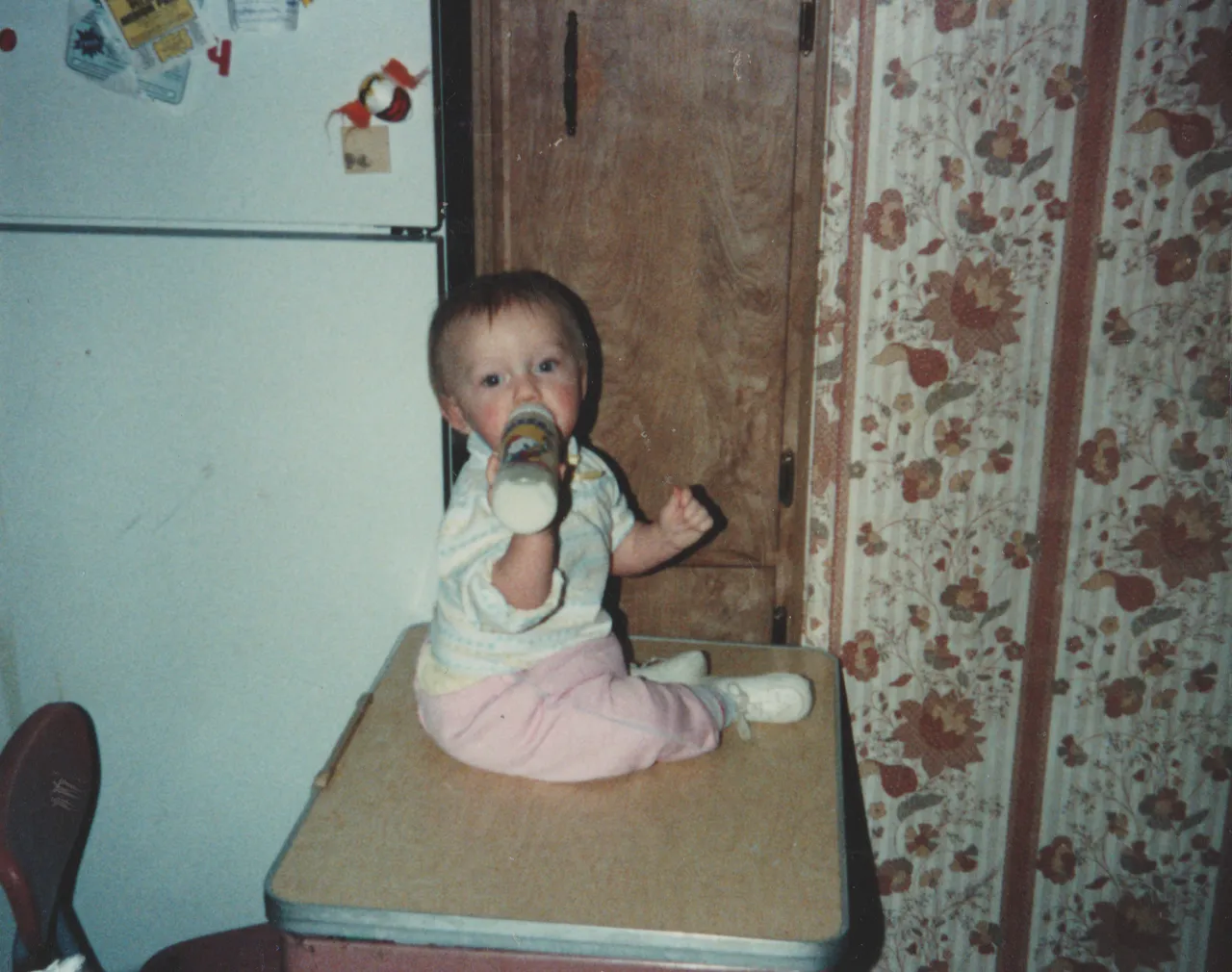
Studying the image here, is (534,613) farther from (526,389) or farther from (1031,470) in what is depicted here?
(1031,470)

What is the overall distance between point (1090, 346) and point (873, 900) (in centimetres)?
91

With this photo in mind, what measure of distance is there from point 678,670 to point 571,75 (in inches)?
29.7

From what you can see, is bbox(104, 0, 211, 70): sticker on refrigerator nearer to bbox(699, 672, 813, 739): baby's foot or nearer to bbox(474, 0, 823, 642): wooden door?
bbox(474, 0, 823, 642): wooden door

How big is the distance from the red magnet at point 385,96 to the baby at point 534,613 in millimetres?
224

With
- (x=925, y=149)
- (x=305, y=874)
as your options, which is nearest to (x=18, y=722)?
(x=305, y=874)

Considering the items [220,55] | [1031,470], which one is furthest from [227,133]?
[1031,470]

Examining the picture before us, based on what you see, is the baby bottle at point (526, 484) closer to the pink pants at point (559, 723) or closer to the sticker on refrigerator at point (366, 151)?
the pink pants at point (559, 723)

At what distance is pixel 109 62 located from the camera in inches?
41.1

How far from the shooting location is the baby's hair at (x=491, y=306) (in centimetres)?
101

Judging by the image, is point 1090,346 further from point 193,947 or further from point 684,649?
point 193,947

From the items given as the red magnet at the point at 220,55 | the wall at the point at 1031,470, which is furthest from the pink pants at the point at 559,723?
the red magnet at the point at 220,55

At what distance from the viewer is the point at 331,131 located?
1078 mm

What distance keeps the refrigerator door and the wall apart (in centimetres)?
56

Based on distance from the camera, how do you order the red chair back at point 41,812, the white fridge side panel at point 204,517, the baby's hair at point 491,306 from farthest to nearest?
the white fridge side panel at point 204,517 → the baby's hair at point 491,306 → the red chair back at point 41,812
